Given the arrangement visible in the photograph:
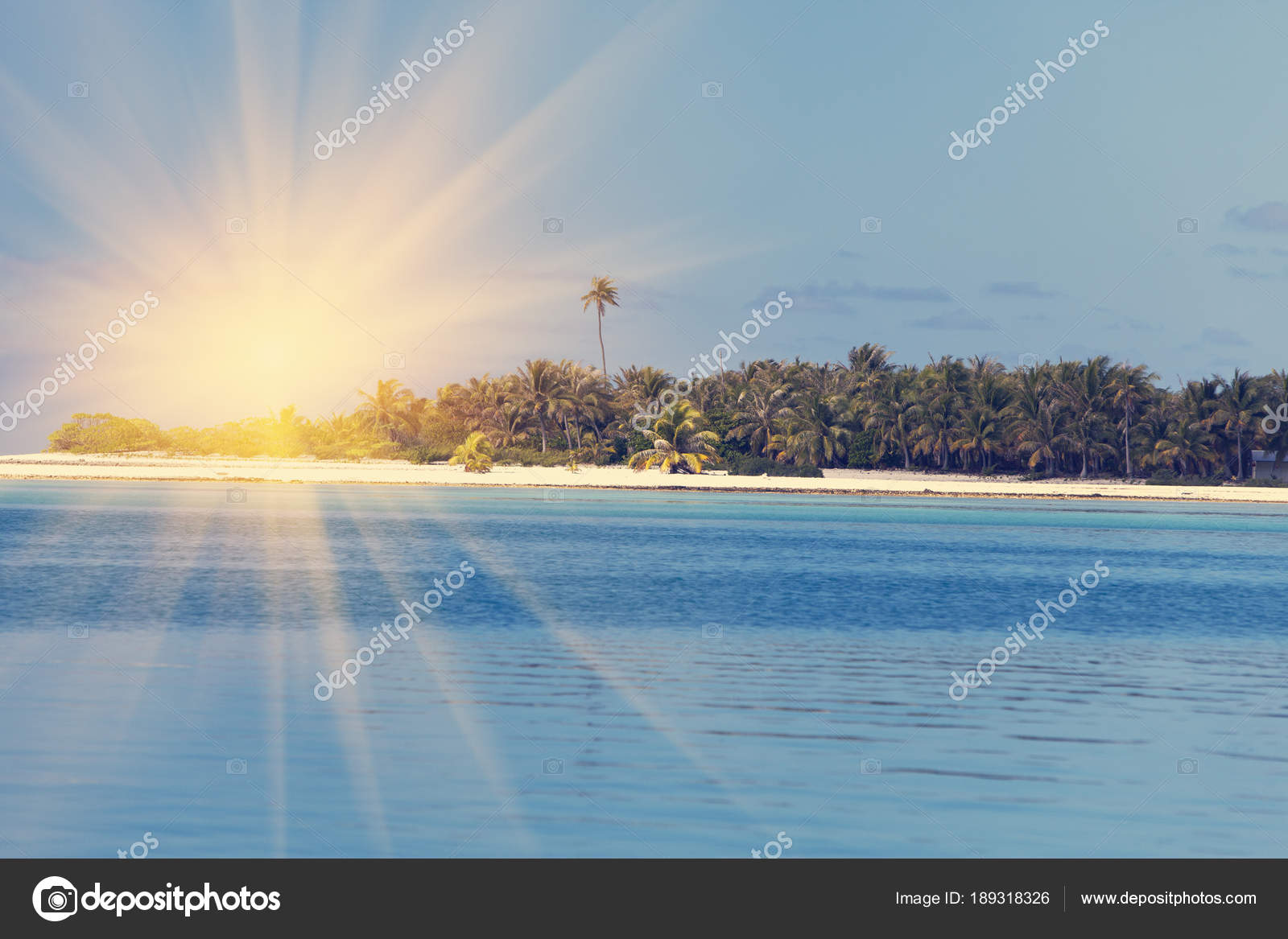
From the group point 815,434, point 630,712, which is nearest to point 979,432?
point 815,434

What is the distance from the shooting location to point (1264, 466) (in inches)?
3533

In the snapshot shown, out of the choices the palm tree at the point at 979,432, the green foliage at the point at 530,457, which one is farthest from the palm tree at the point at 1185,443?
the green foliage at the point at 530,457

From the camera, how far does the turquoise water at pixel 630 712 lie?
32.1 ft

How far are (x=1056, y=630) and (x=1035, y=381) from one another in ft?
235

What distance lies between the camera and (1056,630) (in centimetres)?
2370

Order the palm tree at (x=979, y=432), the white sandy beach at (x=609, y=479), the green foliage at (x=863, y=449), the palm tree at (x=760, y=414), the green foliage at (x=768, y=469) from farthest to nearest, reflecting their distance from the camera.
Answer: the green foliage at (x=863, y=449), the palm tree at (x=760, y=414), the green foliage at (x=768, y=469), the palm tree at (x=979, y=432), the white sandy beach at (x=609, y=479)

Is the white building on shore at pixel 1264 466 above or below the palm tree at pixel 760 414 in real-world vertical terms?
below

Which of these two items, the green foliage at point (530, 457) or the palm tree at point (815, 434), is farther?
the green foliage at point (530, 457)

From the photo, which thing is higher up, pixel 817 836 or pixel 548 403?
pixel 548 403
